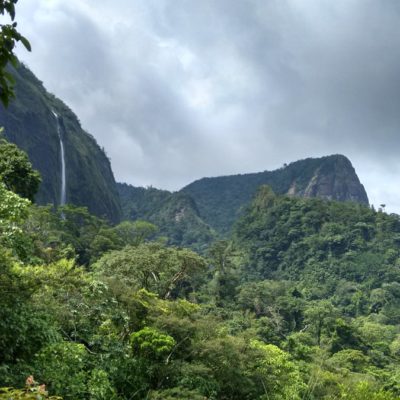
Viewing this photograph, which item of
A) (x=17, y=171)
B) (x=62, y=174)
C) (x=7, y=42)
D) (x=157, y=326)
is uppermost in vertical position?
(x=62, y=174)

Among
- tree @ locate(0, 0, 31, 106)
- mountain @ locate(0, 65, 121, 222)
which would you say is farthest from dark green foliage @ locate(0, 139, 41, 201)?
mountain @ locate(0, 65, 121, 222)

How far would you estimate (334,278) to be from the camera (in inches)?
3686

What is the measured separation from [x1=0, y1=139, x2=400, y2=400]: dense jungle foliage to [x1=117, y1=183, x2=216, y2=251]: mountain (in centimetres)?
7155

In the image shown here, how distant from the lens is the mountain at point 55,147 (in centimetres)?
8612

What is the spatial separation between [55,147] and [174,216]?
8110 cm

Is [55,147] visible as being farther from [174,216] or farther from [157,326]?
[157,326]

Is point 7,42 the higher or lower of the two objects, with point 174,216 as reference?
lower

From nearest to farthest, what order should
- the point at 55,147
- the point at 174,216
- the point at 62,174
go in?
1. the point at 55,147
2. the point at 62,174
3. the point at 174,216

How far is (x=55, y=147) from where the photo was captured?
93.8m

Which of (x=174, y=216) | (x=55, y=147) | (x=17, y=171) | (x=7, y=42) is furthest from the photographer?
(x=174, y=216)

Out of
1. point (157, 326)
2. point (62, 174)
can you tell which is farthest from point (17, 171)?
point (62, 174)

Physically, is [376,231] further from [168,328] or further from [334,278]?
[168,328]

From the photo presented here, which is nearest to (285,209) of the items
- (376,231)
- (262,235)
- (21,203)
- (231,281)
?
(262,235)

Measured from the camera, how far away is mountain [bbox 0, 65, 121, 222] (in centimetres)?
8612
